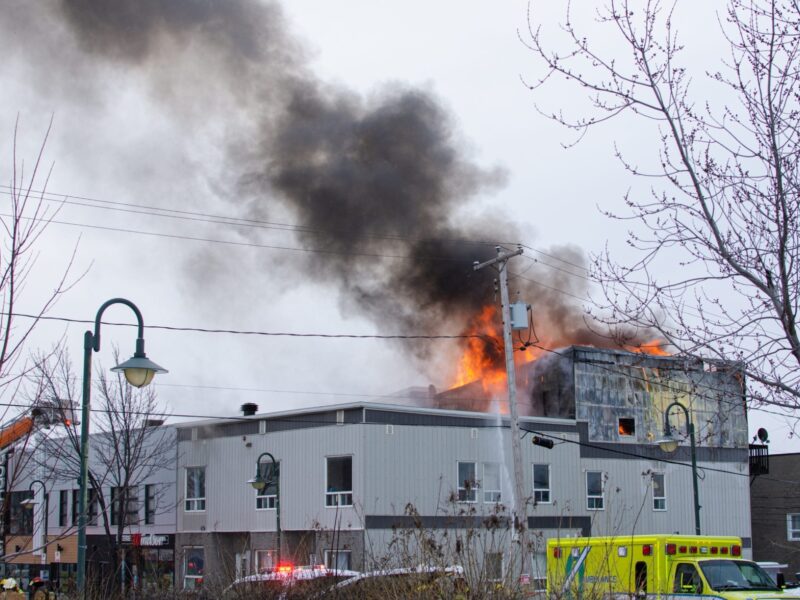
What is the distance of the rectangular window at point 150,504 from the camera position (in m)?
36.9

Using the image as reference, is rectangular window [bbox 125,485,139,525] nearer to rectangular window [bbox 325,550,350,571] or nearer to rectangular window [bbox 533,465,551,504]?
rectangular window [bbox 325,550,350,571]

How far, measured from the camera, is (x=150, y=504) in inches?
1469

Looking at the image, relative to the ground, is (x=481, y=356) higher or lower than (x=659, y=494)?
higher

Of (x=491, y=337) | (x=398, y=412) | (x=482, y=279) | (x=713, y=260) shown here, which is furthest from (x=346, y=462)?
(x=713, y=260)

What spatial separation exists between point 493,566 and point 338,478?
2369 centimetres

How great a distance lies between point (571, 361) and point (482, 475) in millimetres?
7344

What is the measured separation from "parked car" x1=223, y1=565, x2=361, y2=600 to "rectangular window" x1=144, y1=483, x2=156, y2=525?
28434 millimetres

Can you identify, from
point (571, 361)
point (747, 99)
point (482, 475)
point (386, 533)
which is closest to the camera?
point (747, 99)

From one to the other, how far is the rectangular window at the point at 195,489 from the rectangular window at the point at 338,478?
678cm

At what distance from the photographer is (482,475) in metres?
32.2

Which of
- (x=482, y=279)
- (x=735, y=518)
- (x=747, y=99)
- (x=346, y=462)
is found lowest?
(x=735, y=518)

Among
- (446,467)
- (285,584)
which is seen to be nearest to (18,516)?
(285,584)

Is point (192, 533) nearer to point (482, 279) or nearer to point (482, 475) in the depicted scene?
point (482, 475)

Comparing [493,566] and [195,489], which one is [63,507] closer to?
[195,489]
